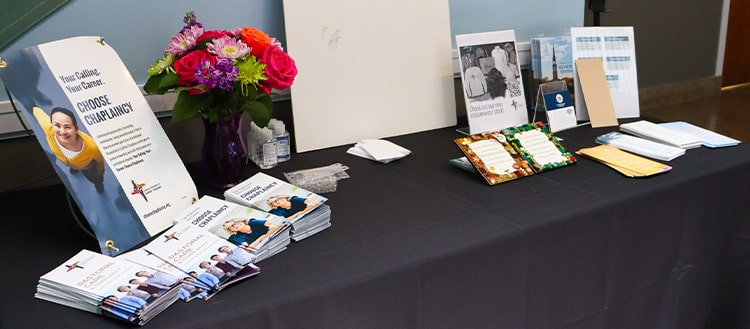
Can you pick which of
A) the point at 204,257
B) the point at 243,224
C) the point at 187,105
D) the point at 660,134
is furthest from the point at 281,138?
the point at 660,134

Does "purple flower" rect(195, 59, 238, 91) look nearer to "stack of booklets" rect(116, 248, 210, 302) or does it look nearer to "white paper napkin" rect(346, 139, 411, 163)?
"stack of booklets" rect(116, 248, 210, 302)

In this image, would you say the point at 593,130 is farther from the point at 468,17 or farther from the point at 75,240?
the point at 75,240

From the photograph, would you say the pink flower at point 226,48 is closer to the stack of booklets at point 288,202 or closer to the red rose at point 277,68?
the red rose at point 277,68

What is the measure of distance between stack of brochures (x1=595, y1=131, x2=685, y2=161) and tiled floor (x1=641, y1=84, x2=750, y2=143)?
2.61 meters

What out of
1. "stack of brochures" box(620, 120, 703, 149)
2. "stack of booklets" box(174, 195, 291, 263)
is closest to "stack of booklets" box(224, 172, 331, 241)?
"stack of booklets" box(174, 195, 291, 263)

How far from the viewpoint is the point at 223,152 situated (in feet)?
4.52

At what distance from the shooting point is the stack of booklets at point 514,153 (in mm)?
1479

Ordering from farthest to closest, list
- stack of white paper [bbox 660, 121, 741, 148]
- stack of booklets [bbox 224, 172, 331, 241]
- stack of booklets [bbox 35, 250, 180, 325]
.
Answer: stack of white paper [bbox 660, 121, 741, 148] < stack of booklets [bbox 224, 172, 331, 241] < stack of booklets [bbox 35, 250, 180, 325]

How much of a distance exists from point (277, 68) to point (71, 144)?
0.43 meters

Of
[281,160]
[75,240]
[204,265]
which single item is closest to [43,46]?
[75,240]

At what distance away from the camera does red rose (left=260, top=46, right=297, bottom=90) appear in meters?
1.29

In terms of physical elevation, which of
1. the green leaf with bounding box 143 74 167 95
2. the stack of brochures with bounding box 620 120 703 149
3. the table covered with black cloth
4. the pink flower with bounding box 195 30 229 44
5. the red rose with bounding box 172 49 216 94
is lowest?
the table covered with black cloth

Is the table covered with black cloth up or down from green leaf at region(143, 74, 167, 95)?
down

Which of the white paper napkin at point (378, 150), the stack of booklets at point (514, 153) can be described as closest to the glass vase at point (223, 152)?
the white paper napkin at point (378, 150)
